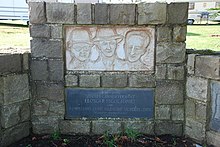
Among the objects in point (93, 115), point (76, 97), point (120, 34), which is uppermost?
point (120, 34)

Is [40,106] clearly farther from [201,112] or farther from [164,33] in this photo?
[201,112]

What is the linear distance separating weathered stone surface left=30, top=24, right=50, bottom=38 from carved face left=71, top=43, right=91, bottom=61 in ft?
1.12

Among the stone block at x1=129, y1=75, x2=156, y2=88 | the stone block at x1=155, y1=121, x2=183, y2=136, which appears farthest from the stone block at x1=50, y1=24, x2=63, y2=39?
the stone block at x1=155, y1=121, x2=183, y2=136

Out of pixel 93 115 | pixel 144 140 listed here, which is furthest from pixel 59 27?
pixel 144 140

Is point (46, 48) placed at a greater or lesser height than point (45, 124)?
greater

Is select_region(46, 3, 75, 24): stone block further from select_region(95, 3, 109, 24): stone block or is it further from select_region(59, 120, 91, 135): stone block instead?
select_region(59, 120, 91, 135): stone block

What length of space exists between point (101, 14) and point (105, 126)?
4.40ft

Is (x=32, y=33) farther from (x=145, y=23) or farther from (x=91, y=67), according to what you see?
(x=145, y=23)

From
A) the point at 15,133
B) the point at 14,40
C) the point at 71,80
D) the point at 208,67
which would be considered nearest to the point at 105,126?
the point at 71,80

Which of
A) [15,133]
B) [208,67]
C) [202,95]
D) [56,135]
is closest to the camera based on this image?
[208,67]

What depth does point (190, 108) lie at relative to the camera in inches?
131

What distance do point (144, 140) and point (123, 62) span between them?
3.14 ft

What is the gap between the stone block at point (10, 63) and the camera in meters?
3.01

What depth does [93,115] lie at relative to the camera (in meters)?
3.46
